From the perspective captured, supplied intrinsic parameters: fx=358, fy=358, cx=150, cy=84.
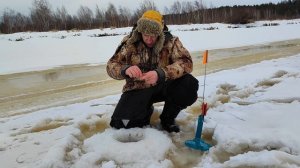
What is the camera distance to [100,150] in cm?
264

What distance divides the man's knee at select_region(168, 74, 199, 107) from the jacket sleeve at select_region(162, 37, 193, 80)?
7 cm

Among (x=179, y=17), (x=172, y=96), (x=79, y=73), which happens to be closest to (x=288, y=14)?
(x=179, y=17)

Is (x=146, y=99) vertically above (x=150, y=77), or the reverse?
(x=150, y=77)

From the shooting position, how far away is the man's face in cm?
292

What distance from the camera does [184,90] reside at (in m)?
3.00

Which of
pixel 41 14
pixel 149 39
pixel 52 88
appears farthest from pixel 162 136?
pixel 41 14

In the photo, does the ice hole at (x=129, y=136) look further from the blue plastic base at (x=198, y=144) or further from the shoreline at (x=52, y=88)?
the shoreline at (x=52, y=88)

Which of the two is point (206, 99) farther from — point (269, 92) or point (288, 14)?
point (288, 14)

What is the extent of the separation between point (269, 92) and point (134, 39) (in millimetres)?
1995

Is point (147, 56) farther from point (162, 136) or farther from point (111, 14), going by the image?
point (111, 14)

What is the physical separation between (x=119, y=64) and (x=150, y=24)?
0.44 m

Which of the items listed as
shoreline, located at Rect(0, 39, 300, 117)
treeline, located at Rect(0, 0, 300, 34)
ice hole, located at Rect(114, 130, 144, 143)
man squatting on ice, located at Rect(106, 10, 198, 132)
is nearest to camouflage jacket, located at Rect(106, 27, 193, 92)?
man squatting on ice, located at Rect(106, 10, 198, 132)

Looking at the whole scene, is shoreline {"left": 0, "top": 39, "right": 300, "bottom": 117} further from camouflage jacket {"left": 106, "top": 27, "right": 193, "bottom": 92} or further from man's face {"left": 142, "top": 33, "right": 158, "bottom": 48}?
man's face {"left": 142, "top": 33, "right": 158, "bottom": 48}

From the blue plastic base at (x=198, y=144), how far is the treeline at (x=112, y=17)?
35.5 m
